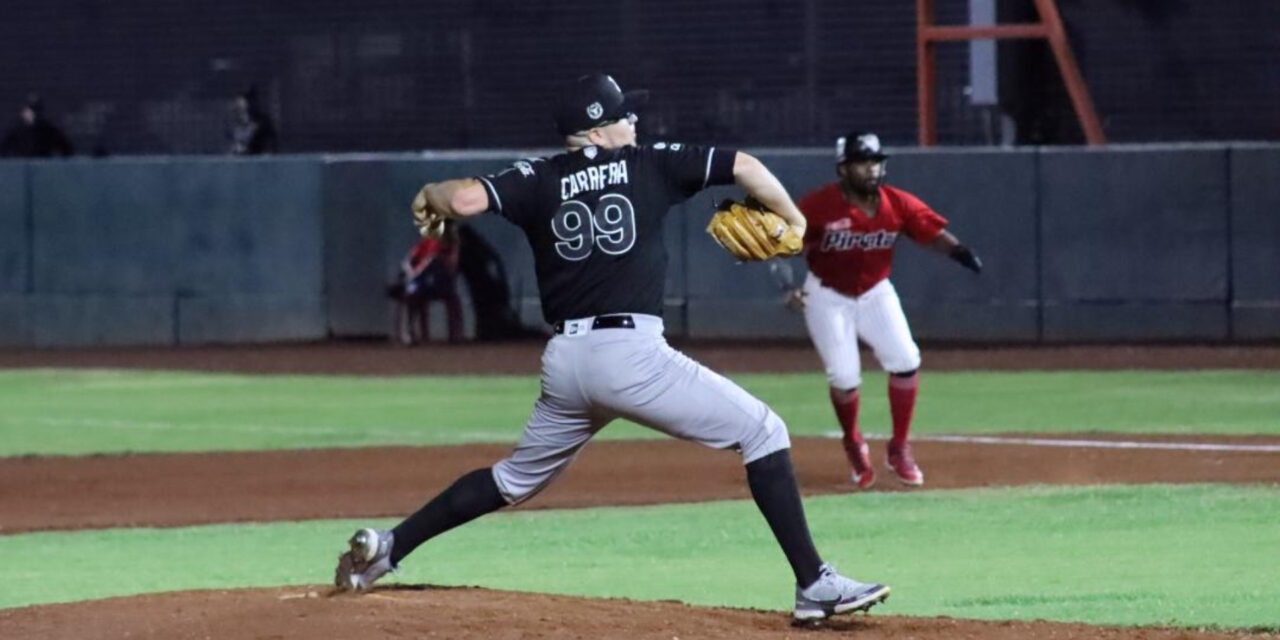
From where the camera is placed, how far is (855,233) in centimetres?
1319

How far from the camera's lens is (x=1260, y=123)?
26.0 metres

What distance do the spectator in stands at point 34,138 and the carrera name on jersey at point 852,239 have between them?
67.4ft

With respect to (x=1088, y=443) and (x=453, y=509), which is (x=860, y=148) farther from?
(x=453, y=509)

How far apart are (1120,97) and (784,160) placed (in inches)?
189

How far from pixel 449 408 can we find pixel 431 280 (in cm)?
674

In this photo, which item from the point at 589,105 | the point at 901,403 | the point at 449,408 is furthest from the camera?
the point at 449,408

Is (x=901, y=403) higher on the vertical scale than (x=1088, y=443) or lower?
higher

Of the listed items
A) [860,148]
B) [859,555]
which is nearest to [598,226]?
[859,555]

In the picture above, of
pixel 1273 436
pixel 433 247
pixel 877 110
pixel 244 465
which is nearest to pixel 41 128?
pixel 433 247

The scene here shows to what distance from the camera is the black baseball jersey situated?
783cm

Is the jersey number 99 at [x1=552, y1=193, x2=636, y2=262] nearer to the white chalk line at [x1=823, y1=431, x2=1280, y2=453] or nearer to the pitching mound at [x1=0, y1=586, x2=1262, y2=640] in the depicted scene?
the pitching mound at [x1=0, y1=586, x2=1262, y2=640]

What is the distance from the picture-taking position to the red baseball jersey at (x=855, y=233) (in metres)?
13.2

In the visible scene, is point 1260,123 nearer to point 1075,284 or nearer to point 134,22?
point 1075,284

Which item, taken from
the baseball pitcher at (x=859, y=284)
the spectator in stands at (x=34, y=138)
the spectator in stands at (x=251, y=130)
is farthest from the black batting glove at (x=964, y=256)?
the spectator in stands at (x=34, y=138)
